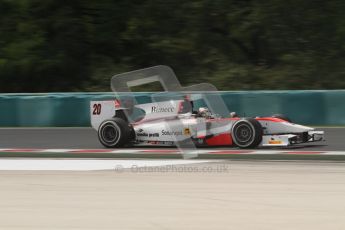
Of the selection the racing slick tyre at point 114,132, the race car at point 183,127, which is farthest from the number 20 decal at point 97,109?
the racing slick tyre at point 114,132

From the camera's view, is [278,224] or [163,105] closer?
[278,224]

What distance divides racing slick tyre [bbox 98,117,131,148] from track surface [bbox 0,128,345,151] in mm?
332

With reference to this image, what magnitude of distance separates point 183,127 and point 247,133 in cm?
111

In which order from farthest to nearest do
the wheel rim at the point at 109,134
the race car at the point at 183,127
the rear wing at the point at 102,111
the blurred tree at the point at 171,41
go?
the blurred tree at the point at 171,41 < the rear wing at the point at 102,111 < the wheel rim at the point at 109,134 < the race car at the point at 183,127

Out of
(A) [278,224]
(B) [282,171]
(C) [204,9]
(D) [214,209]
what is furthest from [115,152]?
(C) [204,9]

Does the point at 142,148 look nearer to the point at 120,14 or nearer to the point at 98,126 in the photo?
the point at 98,126

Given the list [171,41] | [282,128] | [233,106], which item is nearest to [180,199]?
[282,128]

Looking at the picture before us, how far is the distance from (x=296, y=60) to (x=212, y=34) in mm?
3577

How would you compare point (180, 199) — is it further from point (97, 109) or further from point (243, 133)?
point (97, 109)

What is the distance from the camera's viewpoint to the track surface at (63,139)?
13.0 m

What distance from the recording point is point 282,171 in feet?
32.2

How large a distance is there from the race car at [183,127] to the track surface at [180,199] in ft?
5.81

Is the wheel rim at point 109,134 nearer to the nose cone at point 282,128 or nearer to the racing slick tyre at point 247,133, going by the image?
the racing slick tyre at point 247,133

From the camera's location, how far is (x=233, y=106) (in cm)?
1755
